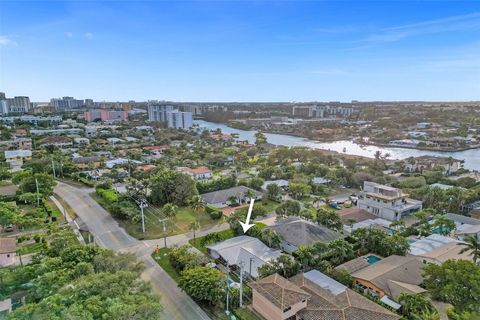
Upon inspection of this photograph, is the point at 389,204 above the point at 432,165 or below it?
above

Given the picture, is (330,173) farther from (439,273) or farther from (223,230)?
(439,273)

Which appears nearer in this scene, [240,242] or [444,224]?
[240,242]

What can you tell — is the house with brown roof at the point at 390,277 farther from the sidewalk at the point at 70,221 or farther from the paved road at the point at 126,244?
the sidewalk at the point at 70,221

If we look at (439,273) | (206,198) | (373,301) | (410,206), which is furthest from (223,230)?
(410,206)

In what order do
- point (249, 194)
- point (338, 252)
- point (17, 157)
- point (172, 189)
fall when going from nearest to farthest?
1. point (338, 252)
2. point (172, 189)
3. point (249, 194)
4. point (17, 157)

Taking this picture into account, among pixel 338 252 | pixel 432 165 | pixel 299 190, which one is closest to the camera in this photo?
pixel 338 252

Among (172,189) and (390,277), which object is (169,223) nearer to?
(172,189)

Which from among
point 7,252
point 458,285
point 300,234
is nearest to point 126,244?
point 7,252

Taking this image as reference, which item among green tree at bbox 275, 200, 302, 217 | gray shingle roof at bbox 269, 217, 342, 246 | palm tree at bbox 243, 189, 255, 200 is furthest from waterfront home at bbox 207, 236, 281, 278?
palm tree at bbox 243, 189, 255, 200
